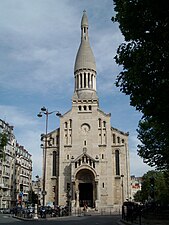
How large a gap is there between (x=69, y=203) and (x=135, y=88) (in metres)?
43.2

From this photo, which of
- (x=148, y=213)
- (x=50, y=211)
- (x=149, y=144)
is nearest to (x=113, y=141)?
(x=50, y=211)

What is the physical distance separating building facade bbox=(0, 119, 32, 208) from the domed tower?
16963 mm

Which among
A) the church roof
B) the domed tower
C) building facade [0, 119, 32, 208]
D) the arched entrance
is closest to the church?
the arched entrance

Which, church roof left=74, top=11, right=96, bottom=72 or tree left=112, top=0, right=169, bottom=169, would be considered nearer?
tree left=112, top=0, right=169, bottom=169

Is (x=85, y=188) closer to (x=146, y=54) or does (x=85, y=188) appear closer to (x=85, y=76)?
(x=85, y=76)

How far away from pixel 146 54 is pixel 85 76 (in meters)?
52.8

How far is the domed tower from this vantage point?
64938 millimetres

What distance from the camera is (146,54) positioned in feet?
48.1

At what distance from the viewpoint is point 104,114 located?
62.8 meters

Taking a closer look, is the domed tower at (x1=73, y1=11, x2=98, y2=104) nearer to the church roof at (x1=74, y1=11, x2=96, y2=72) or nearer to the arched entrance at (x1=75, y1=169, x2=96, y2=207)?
the church roof at (x1=74, y1=11, x2=96, y2=72)

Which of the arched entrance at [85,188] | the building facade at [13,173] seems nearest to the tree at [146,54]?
the arched entrance at [85,188]

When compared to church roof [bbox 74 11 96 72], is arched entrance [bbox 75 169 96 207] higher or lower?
lower

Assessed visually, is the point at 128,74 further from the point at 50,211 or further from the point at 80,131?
the point at 80,131

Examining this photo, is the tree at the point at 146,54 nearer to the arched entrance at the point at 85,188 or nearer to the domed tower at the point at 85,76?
the arched entrance at the point at 85,188
